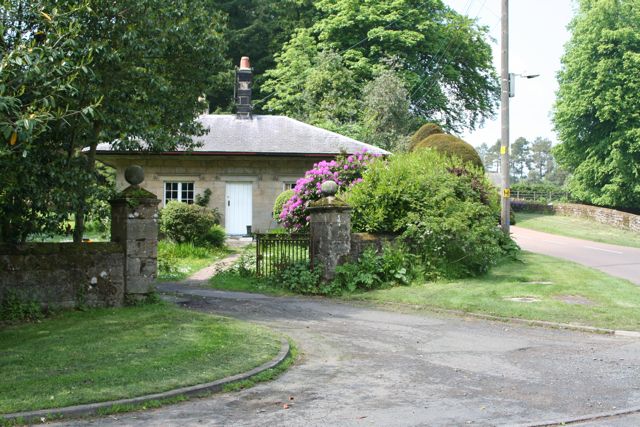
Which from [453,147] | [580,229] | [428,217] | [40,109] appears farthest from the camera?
[580,229]

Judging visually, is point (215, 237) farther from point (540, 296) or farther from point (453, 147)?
point (540, 296)

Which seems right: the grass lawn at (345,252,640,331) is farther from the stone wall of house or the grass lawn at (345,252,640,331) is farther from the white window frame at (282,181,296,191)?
the stone wall of house

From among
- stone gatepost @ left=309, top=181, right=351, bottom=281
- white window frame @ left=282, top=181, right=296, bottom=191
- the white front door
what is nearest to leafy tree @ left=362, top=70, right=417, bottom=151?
white window frame @ left=282, top=181, right=296, bottom=191

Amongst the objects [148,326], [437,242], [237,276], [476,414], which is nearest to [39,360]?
[148,326]

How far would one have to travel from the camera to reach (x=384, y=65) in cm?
4103

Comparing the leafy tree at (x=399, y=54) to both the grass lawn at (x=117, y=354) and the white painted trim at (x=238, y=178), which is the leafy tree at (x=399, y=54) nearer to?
the white painted trim at (x=238, y=178)

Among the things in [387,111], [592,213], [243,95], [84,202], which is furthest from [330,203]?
[592,213]

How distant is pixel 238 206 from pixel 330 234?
13.1 m

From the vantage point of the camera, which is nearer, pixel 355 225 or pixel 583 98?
pixel 355 225

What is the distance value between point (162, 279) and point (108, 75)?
6928mm

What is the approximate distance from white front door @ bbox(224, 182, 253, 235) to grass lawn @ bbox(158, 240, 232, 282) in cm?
435

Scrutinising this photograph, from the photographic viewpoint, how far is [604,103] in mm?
44250

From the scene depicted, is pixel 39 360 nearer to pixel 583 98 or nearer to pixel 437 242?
pixel 437 242

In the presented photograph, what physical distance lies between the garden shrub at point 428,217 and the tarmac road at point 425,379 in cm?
379
